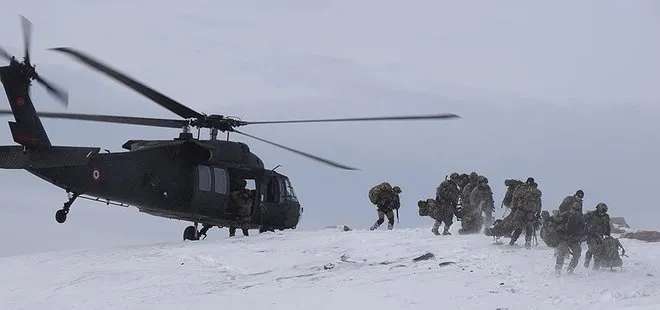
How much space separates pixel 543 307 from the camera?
A: 535 inches

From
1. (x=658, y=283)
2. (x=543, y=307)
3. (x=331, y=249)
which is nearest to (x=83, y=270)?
(x=331, y=249)

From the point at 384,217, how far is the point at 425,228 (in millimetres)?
1109

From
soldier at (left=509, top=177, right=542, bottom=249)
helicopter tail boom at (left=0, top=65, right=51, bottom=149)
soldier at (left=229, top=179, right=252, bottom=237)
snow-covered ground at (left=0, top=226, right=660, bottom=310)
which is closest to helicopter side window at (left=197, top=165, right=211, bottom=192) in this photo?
soldier at (left=229, top=179, right=252, bottom=237)

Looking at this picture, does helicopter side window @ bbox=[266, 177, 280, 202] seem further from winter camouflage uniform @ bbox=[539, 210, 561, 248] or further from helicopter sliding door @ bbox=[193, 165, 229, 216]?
winter camouflage uniform @ bbox=[539, 210, 561, 248]

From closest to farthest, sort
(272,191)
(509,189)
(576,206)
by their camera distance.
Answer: (576,206), (509,189), (272,191)

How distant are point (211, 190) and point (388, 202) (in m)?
4.54

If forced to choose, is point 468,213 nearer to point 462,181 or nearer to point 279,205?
point 462,181

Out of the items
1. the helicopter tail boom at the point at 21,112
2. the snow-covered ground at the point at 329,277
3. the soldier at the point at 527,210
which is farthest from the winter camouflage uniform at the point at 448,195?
the helicopter tail boom at the point at 21,112

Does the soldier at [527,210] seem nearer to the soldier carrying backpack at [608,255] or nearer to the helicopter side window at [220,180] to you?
the soldier carrying backpack at [608,255]

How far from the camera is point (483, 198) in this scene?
70.4 feet

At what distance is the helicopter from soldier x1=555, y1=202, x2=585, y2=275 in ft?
14.9

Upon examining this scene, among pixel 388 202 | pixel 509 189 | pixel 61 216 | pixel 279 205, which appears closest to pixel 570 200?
pixel 509 189

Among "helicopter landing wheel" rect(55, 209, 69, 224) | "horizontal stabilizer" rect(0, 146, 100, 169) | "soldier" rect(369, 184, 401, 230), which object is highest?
"horizontal stabilizer" rect(0, 146, 100, 169)

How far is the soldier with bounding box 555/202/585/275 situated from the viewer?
15.7 meters
